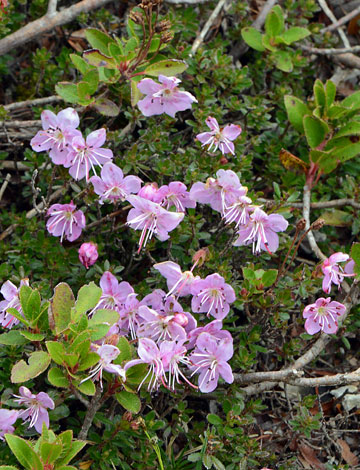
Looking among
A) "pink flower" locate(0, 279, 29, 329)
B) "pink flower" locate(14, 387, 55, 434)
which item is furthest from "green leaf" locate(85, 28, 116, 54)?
"pink flower" locate(14, 387, 55, 434)

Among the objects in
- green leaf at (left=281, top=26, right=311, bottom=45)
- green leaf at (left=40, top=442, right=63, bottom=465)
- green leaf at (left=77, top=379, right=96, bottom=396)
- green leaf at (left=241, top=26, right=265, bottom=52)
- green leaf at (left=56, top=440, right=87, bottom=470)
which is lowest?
green leaf at (left=56, top=440, right=87, bottom=470)

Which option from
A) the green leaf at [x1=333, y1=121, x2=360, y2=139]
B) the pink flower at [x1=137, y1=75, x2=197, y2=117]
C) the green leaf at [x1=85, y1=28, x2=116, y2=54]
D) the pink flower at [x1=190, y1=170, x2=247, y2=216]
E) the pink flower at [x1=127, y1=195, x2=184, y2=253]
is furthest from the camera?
the green leaf at [x1=333, y1=121, x2=360, y2=139]

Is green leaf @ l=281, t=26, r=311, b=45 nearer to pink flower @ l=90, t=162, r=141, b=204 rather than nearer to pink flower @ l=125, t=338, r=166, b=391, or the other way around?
pink flower @ l=90, t=162, r=141, b=204

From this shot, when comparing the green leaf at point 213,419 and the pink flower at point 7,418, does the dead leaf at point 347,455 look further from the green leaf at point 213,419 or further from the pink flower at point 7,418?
the pink flower at point 7,418

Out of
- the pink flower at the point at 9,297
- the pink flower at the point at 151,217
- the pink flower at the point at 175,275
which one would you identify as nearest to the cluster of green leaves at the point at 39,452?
the pink flower at the point at 9,297

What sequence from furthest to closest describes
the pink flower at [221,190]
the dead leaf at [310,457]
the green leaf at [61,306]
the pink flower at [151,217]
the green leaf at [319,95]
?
the green leaf at [319,95] → the dead leaf at [310,457] → the pink flower at [221,190] → the pink flower at [151,217] → the green leaf at [61,306]

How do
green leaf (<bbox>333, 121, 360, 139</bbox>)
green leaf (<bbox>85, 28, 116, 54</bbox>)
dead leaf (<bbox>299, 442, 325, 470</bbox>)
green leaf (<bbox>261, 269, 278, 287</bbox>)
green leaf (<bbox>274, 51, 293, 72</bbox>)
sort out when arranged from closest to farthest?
green leaf (<bbox>261, 269, 278, 287</bbox>) < dead leaf (<bbox>299, 442, 325, 470</bbox>) < green leaf (<bbox>85, 28, 116, 54</bbox>) < green leaf (<bbox>333, 121, 360, 139</bbox>) < green leaf (<bbox>274, 51, 293, 72</bbox>)

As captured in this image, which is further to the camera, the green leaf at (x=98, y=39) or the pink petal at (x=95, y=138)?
the green leaf at (x=98, y=39)
